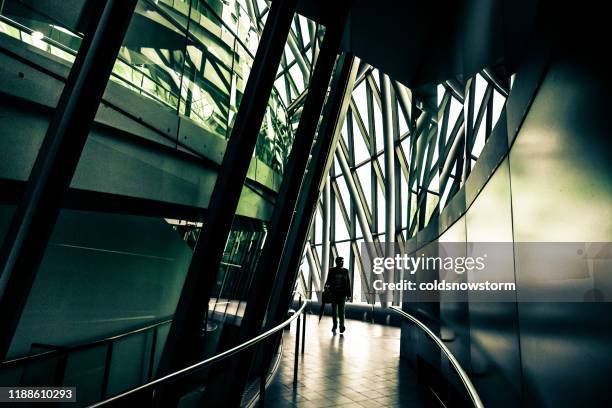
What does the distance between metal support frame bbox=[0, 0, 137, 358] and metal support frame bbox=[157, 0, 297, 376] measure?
64.3 inches

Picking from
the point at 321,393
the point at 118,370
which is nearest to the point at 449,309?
the point at 321,393

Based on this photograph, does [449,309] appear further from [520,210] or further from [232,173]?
[232,173]

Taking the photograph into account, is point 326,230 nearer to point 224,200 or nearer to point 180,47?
point 180,47

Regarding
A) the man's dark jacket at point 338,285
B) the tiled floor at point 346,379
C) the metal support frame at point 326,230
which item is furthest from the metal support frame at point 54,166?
the metal support frame at point 326,230

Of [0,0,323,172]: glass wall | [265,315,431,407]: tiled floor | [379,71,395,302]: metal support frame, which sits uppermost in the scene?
[379,71,395,302]: metal support frame

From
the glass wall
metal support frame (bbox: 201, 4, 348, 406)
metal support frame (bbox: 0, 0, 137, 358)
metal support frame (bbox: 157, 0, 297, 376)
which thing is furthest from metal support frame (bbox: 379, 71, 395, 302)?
metal support frame (bbox: 0, 0, 137, 358)

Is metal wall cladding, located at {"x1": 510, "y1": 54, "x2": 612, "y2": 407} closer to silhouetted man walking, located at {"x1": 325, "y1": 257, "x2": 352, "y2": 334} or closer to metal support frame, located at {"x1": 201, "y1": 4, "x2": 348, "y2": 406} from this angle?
metal support frame, located at {"x1": 201, "y1": 4, "x2": 348, "y2": 406}

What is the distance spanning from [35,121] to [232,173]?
6.94ft

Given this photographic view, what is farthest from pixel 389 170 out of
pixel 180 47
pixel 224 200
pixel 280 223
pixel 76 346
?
pixel 76 346

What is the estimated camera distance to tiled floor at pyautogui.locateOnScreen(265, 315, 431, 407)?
530 cm

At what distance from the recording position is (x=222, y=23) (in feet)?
22.0

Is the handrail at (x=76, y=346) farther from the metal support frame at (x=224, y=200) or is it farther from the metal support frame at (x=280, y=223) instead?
the metal support frame at (x=224, y=200)

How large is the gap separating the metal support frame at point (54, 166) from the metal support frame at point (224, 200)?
163cm

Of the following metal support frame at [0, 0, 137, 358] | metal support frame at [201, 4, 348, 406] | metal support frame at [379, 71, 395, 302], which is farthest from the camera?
metal support frame at [379, 71, 395, 302]
